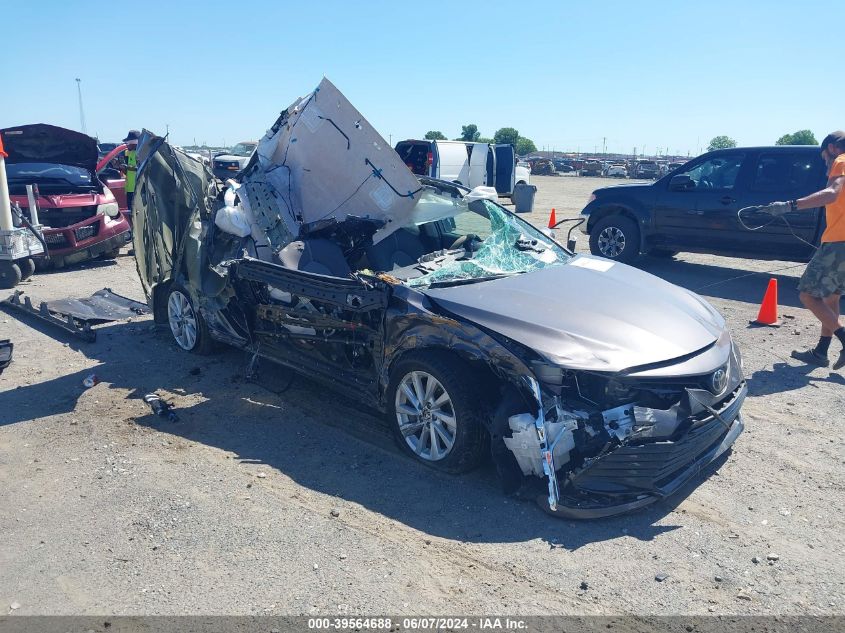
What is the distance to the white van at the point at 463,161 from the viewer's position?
20203 millimetres

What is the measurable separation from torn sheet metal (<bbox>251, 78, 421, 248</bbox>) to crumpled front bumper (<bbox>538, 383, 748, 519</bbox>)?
2.81 metres

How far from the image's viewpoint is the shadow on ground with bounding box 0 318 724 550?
12.1 ft

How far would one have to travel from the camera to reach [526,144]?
7962 cm

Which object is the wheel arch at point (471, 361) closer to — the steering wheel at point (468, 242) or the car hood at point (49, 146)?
the steering wheel at point (468, 242)

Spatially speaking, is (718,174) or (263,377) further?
(718,174)

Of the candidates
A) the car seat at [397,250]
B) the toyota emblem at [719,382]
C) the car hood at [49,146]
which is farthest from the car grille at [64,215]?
the toyota emblem at [719,382]

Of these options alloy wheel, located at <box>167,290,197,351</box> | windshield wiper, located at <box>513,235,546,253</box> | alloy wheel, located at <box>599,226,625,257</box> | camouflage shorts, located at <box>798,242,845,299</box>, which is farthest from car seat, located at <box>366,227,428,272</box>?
alloy wheel, located at <box>599,226,625,257</box>

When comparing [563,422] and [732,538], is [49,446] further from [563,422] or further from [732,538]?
[732,538]

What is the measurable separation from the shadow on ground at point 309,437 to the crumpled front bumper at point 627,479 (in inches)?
5.3

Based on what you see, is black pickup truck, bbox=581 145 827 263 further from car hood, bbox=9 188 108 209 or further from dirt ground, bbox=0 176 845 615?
car hood, bbox=9 188 108 209

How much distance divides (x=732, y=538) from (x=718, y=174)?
297 inches

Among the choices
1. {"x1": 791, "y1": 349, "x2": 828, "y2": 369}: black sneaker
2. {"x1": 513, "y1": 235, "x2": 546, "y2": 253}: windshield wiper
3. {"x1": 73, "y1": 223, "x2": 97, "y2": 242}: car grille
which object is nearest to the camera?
{"x1": 513, "y1": 235, "x2": 546, "y2": 253}: windshield wiper

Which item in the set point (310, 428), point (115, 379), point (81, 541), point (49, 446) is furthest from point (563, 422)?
point (115, 379)

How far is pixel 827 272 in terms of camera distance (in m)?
6.02
